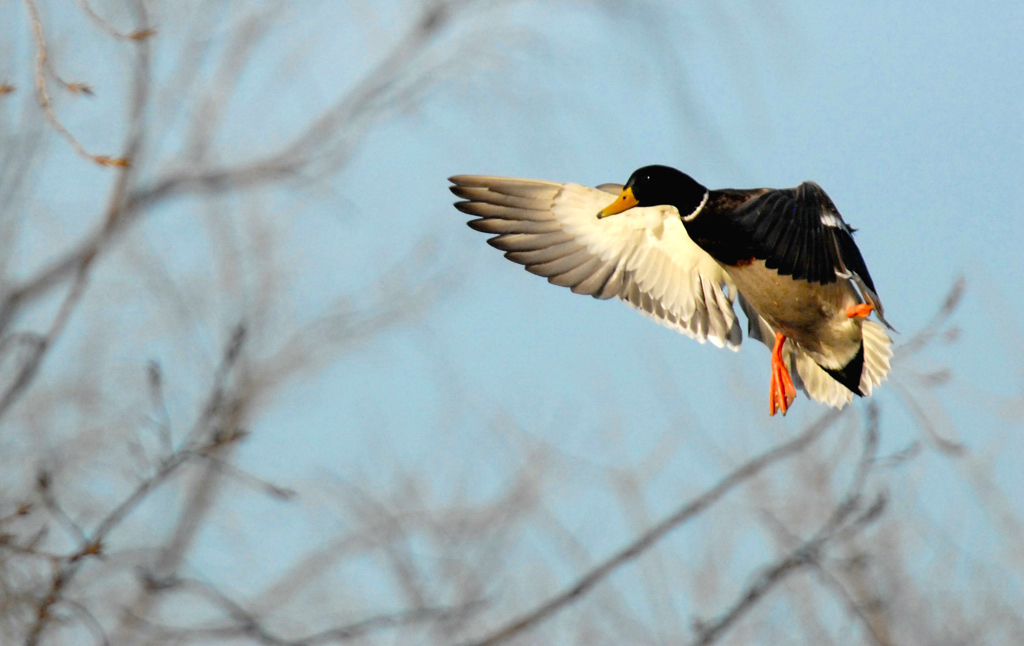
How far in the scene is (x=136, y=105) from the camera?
6.15 m

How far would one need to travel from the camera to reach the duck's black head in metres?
2.80

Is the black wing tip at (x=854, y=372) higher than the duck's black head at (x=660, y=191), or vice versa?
the duck's black head at (x=660, y=191)

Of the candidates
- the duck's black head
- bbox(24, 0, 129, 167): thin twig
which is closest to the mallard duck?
the duck's black head

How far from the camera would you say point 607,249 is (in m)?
3.43

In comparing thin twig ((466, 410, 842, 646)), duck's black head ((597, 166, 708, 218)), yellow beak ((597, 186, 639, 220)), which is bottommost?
thin twig ((466, 410, 842, 646))

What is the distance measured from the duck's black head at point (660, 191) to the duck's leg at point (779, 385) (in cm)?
44

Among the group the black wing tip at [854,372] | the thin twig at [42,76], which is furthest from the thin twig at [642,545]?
the thin twig at [42,76]

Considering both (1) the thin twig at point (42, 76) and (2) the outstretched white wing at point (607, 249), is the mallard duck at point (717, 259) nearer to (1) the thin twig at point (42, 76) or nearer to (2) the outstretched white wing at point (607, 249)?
(2) the outstretched white wing at point (607, 249)

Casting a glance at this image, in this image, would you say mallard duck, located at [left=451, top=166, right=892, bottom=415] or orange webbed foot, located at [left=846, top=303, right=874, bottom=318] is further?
orange webbed foot, located at [left=846, top=303, right=874, bottom=318]

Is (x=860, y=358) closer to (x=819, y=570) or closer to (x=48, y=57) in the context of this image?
(x=819, y=570)

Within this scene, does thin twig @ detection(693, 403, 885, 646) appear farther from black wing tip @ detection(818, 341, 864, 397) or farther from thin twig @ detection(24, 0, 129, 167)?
thin twig @ detection(24, 0, 129, 167)

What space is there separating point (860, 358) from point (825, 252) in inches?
25.2

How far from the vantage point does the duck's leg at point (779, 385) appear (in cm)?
268

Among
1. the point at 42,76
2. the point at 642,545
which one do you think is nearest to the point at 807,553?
the point at 642,545
